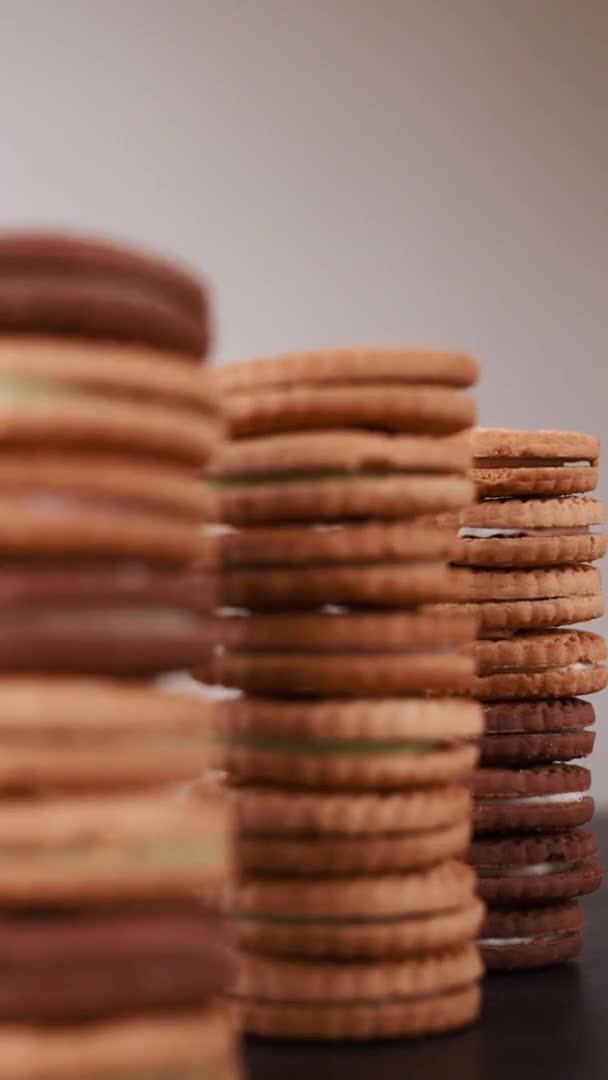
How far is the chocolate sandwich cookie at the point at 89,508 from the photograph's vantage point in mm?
1859

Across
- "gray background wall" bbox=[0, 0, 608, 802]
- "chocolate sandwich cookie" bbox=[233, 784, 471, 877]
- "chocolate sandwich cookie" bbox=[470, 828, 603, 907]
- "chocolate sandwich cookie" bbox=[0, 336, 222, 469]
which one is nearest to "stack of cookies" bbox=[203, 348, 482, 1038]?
Answer: "chocolate sandwich cookie" bbox=[233, 784, 471, 877]

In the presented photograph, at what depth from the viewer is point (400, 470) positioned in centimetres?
263

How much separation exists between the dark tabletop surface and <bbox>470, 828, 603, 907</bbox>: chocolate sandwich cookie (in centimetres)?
18

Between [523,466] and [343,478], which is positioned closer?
[343,478]

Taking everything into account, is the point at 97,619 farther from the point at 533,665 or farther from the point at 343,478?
the point at 533,665

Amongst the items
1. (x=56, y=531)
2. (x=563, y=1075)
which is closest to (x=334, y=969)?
(x=563, y=1075)

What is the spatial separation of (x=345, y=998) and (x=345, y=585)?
59 cm

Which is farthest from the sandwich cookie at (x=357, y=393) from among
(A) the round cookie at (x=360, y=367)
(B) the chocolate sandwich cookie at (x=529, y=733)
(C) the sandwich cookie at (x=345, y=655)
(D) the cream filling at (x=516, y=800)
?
(D) the cream filling at (x=516, y=800)

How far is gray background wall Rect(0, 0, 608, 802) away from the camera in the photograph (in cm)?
502

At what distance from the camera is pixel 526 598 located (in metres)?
3.13

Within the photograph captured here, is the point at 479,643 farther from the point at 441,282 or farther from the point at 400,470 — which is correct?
the point at 441,282

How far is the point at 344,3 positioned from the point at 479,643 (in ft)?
9.17

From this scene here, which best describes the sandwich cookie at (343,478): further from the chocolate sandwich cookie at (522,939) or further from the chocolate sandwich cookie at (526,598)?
the chocolate sandwich cookie at (522,939)

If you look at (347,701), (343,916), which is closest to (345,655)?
(347,701)
